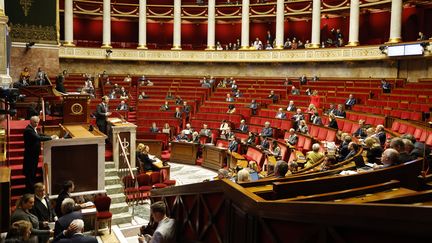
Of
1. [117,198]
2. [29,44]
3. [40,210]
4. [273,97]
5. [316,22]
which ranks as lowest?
[117,198]

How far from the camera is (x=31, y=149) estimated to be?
7.55 meters

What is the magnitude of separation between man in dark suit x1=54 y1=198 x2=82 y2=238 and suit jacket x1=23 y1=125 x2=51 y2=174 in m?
2.44

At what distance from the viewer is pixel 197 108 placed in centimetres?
2027

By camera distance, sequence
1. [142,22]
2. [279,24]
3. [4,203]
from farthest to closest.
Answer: [142,22] < [279,24] < [4,203]

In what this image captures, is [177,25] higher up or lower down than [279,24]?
higher up

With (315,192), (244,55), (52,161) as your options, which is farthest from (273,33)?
(315,192)

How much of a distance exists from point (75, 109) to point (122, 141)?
1.58 m

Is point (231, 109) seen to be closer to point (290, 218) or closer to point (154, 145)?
point (154, 145)

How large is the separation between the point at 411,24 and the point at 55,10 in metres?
17.7

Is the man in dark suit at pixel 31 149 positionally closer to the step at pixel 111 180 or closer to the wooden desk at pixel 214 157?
the step at pixel 111 180

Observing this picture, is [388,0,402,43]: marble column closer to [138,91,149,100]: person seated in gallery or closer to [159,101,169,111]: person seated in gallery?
[159,101,169,111]: person seated in gallery

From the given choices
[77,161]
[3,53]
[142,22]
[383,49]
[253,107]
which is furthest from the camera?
[142,22]

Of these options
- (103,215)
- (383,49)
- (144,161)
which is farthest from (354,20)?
(103,215)

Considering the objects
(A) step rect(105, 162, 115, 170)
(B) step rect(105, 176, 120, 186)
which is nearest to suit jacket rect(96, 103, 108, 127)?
(A) step rect(105, 162, 115, 170)
